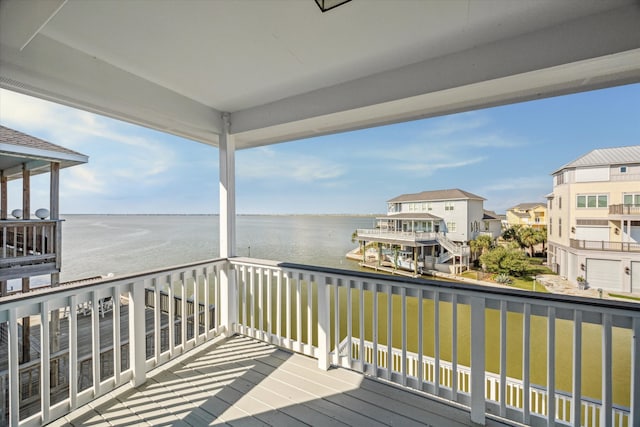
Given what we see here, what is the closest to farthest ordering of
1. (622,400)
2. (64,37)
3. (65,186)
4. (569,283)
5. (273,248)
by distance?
(622,400) < (569,283) < (64,37) < (65,186) < (273,248)

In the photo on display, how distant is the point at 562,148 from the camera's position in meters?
1.73

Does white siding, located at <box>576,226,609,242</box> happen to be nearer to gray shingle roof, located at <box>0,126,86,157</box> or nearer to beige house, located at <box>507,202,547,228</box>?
beige house, located at <box>507,202,547,228</box>

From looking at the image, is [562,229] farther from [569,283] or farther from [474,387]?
[474,387]

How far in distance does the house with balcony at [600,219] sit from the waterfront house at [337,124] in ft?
0.67

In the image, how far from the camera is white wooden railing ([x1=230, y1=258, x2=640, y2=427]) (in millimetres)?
1569

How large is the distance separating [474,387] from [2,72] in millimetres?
3685

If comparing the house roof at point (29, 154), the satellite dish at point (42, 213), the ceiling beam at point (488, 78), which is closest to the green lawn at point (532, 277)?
the ceiling beam at point (488, 78)

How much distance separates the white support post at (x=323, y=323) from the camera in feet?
7.86

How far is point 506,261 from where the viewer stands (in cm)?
185

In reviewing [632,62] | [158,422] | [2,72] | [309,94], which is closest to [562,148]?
[632,62]

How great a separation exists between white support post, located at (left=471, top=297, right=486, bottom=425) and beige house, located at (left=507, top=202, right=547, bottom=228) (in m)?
0.63

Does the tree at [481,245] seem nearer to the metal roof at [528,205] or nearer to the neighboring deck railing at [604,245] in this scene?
the metal roof at [528,205]

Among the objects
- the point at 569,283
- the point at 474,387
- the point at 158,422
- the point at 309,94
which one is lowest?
the point at 158,422

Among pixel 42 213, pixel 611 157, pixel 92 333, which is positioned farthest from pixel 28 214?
pixel 611 157
